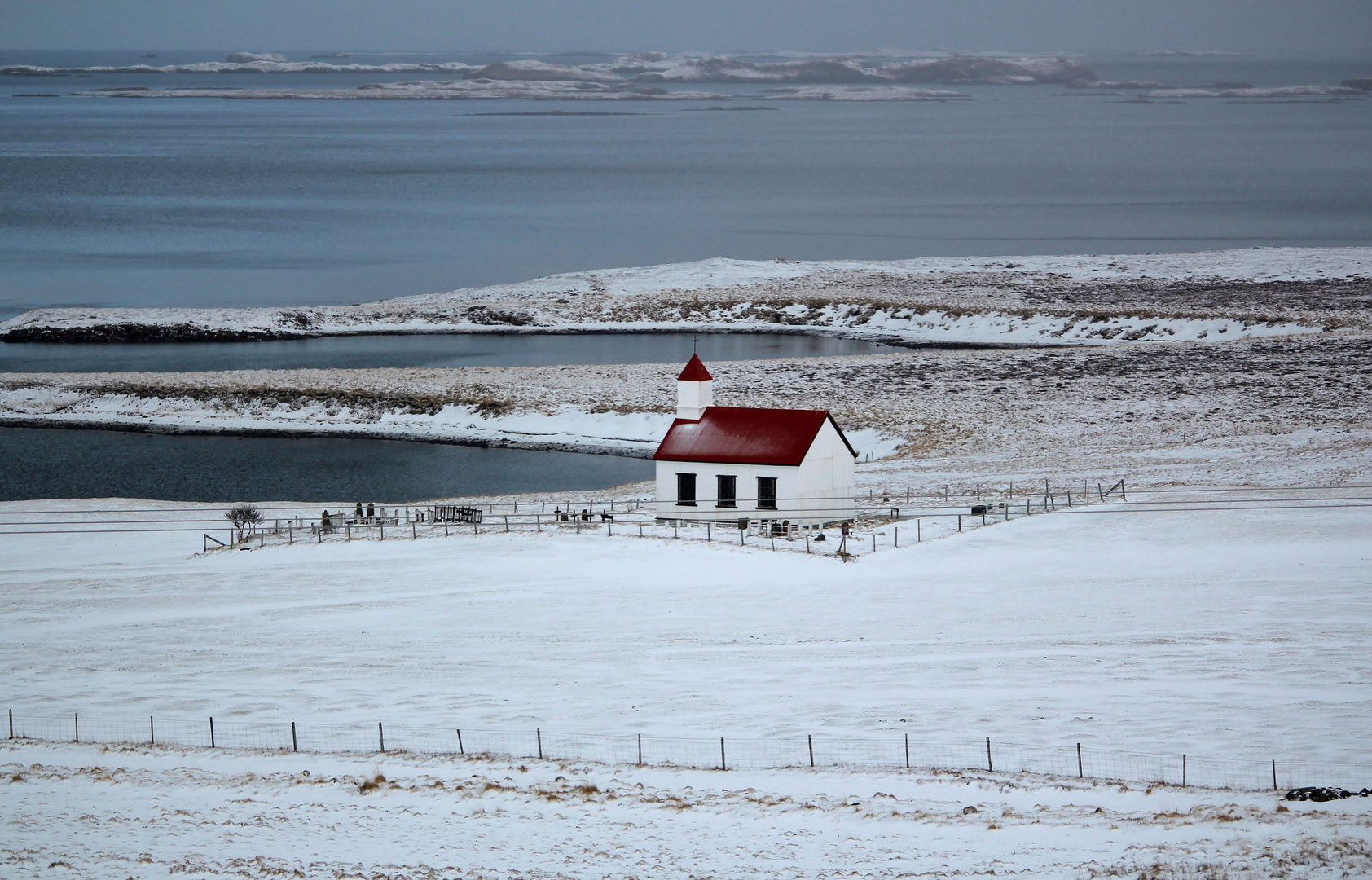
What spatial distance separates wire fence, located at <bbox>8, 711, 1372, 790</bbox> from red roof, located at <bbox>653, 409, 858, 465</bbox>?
13.5m

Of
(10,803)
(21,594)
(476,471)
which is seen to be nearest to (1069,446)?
(476,471)

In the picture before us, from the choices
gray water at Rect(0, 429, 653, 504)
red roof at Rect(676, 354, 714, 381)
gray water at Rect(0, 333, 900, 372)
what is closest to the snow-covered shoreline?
gray water at Rect(0, 333, 900, 372)

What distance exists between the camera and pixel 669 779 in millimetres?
21219

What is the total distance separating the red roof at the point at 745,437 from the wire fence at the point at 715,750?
13.5 meters

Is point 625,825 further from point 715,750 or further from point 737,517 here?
point 737,517

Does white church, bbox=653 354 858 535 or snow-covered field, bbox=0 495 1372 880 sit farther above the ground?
white church, bbox=653 354 858 535

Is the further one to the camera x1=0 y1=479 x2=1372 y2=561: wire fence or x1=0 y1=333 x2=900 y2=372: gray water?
x1=0 y1=333 x2=900 y2=372: gray water

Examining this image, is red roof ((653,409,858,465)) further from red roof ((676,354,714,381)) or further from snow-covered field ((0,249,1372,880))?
snow-covered field ((0,249,1372,880))

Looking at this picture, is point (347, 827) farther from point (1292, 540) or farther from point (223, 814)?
point (1292, 540)

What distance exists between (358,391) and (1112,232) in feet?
322

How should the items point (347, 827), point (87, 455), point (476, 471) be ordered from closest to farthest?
point (347, 827), point (476, 471), point (87, 455)

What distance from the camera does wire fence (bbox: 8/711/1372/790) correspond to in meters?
20.5

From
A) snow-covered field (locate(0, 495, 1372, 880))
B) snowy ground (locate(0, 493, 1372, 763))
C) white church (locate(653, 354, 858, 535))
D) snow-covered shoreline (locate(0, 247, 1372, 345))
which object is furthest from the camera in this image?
snow-covered shoreline (locate(0, 247, 1372, 345))

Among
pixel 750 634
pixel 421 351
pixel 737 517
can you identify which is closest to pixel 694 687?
pixel 750 634
